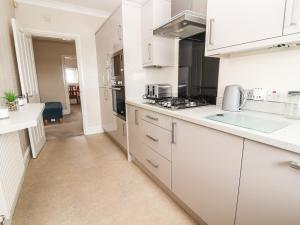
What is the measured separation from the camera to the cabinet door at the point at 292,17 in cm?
91

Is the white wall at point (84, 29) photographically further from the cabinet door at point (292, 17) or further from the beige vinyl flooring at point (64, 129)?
the cabinet door at point (292, 17)

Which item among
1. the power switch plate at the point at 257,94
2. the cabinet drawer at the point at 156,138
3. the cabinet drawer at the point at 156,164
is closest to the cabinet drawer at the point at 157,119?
the cabinet drawer at the point at 156,138

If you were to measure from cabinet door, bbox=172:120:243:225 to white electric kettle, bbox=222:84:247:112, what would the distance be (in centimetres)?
44

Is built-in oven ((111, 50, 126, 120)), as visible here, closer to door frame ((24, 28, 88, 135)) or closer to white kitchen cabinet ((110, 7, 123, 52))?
white kitchen cabinet ((110, 7, 123, 52))

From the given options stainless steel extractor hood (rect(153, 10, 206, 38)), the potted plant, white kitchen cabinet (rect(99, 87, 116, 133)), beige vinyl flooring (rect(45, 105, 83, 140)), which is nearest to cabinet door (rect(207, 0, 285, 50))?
stainless steel extractor hood (rect(153, 10, 206, 38))

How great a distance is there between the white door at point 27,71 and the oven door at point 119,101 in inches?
46.6

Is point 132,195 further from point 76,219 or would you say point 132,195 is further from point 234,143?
point 234,143

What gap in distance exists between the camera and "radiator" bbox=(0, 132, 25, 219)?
1.26 metres

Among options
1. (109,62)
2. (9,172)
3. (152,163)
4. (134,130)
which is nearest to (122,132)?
(134,130)

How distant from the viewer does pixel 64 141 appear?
129 inches

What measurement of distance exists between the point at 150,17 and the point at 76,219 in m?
2.24

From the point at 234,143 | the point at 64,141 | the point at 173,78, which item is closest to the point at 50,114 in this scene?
the point at 64,141

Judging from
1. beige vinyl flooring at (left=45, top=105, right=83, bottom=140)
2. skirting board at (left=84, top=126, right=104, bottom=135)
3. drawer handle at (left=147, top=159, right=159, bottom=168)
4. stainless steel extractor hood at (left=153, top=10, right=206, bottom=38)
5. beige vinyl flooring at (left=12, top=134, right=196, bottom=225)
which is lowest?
beige vinyl flooring at (left=12, top=134, right=196, bottom=225)

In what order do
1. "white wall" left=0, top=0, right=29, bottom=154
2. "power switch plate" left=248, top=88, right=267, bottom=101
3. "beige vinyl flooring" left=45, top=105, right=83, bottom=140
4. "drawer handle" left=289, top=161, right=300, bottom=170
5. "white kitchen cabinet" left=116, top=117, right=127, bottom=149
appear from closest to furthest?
"drawer handle" left=289, top=161, right=300, bottom=170, "power switch plate" left=248, top=88, right=267, bottom=101, "white wall" left=0, top=0, right=29, bottom=154, "white kitchen cabinet" left=116, top=117, right=127, bottom=149, "beige vinyl flooring" left=45, top=105, right=83, bottom=140
